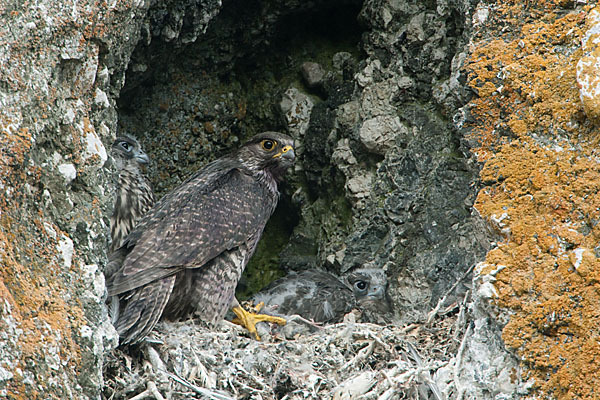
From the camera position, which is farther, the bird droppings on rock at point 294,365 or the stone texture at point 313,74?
the stone texture at point 313,74

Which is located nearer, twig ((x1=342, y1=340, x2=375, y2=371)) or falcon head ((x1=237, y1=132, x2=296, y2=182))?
twig ((x1=342, y1=340, x2=375, y2=371))

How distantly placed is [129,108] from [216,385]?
2.35 meters

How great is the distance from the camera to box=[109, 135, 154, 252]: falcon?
183 inches

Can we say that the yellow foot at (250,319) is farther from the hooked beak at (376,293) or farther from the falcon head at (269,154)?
the falcon head at (269,154)

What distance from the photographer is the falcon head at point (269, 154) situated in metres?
4.77

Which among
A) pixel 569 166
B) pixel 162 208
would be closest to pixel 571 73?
pixel 569 166

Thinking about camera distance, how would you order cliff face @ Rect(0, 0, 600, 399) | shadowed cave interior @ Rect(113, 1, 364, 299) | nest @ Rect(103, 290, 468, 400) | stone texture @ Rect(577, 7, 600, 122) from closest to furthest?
cliff face @ Rect(0, 0, 600, 399) < stone texture @ Rect(577, 7, 600, 122) < nest @ Rect(103, 290, 468, 400) < shadowed cave interior @ Rect(113, 1, 364, 299)

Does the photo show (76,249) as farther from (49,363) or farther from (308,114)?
(308,114)

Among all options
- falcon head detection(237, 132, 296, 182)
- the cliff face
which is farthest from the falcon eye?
the cliff face

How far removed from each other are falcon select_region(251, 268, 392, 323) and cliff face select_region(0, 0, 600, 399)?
0.11m

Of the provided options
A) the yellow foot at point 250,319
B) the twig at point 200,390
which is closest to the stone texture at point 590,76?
the twig at point 200,390

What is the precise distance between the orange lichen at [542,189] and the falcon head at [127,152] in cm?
217

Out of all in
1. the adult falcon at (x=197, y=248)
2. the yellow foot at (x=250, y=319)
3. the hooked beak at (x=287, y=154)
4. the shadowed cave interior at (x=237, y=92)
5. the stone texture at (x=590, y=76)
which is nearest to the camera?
the stone texture at (x=590, y=76)

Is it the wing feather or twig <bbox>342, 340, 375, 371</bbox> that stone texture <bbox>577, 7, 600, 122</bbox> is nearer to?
twig <bbox>342, 340, 375, 371</bbox>
